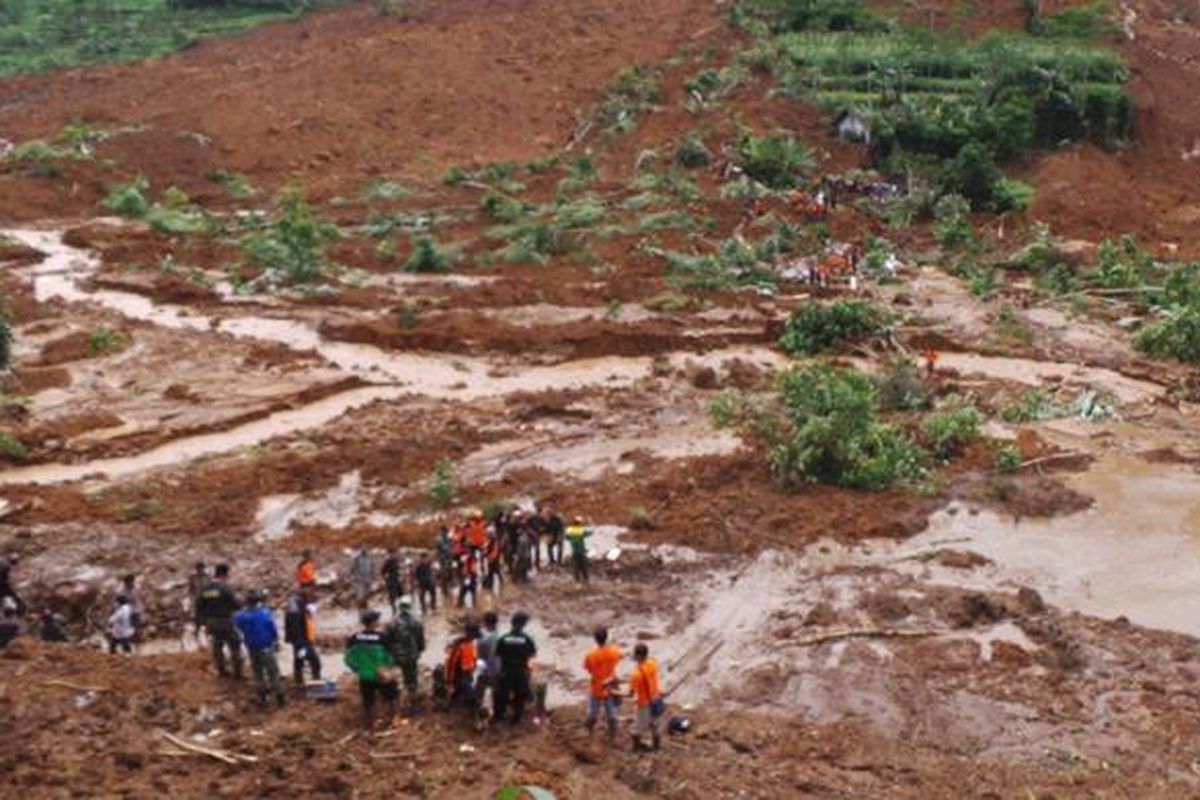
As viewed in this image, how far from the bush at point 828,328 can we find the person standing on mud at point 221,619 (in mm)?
15759

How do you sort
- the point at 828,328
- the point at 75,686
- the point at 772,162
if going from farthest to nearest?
1. the point at 772,162
2. the point at 828,328
3. the point at 75,686

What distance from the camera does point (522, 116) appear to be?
44969mm

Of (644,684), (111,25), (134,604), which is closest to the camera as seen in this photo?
(644,684)

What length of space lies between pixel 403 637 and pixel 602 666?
6.07ft

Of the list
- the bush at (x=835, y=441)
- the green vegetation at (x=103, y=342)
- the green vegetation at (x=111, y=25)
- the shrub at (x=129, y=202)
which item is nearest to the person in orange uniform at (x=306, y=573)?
the bush at (x=835, y=441)

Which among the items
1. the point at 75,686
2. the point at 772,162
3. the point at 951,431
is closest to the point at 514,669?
the point at 75,686

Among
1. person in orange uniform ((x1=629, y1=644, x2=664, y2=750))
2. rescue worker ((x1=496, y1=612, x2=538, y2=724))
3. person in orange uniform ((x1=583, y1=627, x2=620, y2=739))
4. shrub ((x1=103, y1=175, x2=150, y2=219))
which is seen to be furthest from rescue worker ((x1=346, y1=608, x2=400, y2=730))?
shrub ((x1=103, y1=175, x2=150, y2=219))

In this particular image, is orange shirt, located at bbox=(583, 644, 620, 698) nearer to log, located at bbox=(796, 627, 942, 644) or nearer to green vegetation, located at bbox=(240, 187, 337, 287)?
log, located at bbox=(796, 627, 942, 644)

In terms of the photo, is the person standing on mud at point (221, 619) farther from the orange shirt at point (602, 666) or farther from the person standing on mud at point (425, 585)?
the orange shirt at point (602, 666)

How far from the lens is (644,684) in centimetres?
1154

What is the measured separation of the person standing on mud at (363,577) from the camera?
53.3ft

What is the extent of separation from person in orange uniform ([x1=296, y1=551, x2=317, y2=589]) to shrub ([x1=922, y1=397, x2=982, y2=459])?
10044 millimetres

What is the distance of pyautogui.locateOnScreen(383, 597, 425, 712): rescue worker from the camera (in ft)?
39.8

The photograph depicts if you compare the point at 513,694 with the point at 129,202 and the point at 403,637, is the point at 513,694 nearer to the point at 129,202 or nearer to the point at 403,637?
the point at 403,637
